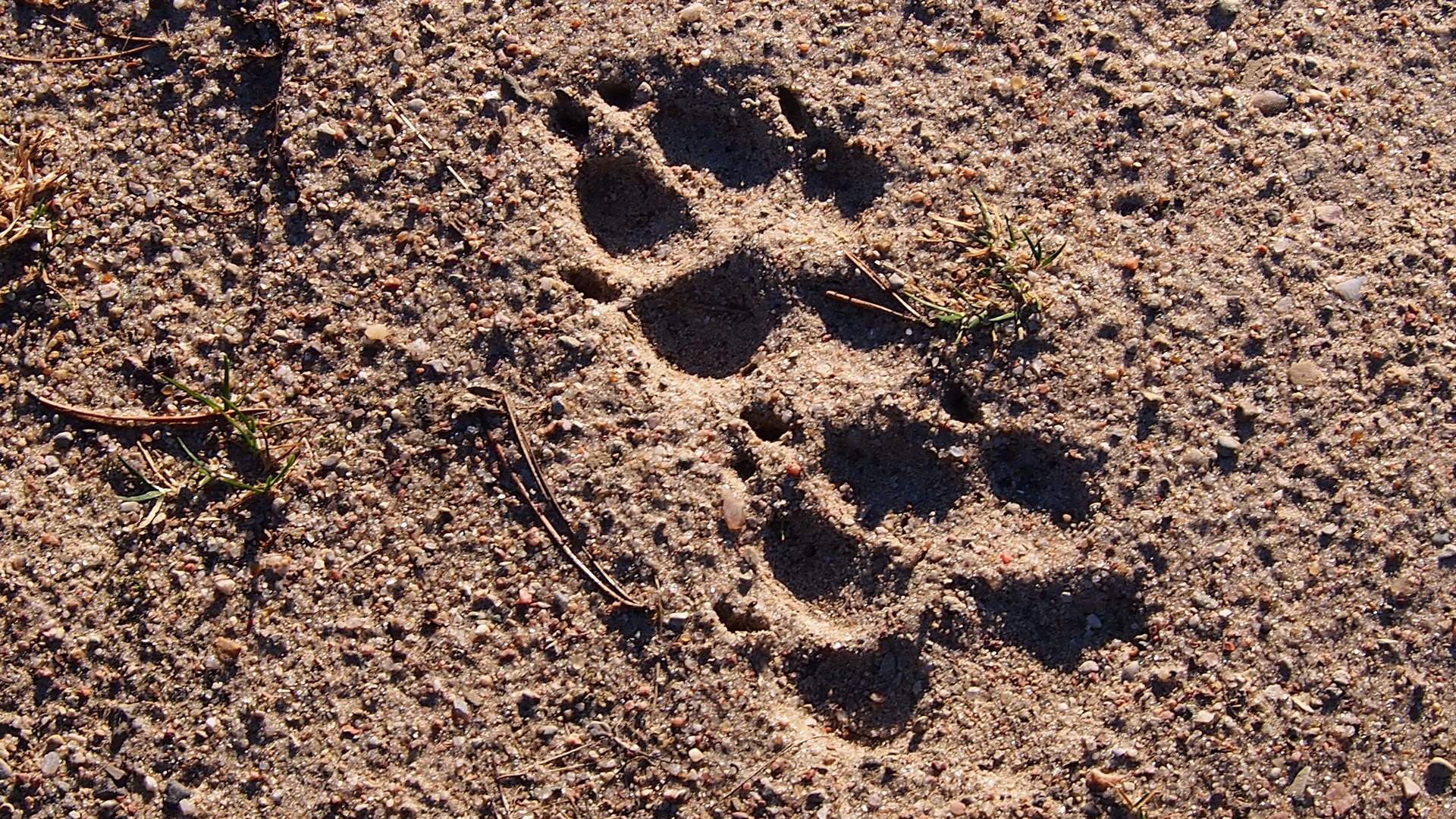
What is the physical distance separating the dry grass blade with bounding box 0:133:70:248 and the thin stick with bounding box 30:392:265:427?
30cm

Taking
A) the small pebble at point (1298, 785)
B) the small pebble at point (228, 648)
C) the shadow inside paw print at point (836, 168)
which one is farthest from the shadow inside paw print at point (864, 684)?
the small pebble at point (228, 648)

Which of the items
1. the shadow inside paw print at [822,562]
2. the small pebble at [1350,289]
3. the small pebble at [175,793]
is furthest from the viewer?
the small pebble at [1350,289]

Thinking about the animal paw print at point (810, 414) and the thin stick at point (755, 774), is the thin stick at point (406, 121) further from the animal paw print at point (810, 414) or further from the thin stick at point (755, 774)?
the thin stick at point (755, 774)

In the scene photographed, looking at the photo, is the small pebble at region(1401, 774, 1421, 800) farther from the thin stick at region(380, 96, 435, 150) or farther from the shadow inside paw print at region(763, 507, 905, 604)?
the thin stick at region(380, 96, 435, 150)

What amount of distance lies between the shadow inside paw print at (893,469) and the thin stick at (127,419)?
1023mm

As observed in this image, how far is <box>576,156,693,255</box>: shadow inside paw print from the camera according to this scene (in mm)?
2035

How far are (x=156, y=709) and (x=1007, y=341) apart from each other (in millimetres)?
1585

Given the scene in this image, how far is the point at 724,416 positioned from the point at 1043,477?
22.6 inches

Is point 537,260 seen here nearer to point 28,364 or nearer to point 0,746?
point 28,364

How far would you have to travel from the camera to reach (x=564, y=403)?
6.31 ft

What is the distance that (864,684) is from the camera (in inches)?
74.0

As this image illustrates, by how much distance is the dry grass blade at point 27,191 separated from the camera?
1.97m

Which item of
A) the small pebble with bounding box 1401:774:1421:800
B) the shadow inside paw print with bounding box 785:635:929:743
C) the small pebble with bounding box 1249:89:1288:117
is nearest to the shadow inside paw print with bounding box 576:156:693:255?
the shadow inside paw print with bounding box 785:635:929:743

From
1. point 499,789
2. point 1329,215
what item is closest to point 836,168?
point 1329,215
